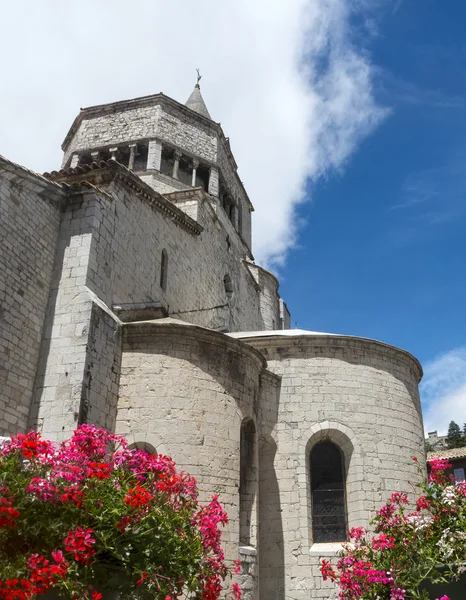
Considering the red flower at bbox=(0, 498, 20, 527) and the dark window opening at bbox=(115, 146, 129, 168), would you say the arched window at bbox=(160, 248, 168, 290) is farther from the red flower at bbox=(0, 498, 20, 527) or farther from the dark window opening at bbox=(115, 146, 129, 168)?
the red flower at bbox=(0, 498, 20, 527)

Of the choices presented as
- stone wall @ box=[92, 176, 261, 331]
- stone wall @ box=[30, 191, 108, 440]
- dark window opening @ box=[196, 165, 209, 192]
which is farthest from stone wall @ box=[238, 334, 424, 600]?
dark window opening @ box=[196, 165, 209, 192]

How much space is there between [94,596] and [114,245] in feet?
24.4

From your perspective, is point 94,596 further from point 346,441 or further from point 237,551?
point 346,441

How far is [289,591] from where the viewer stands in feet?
34.8

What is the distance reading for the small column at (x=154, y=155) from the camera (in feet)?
62.8

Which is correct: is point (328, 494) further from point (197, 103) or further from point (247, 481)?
point (197, 103)

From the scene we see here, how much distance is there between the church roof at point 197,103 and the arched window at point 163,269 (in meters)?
12.4

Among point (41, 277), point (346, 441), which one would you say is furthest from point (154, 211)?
point (346, 441)

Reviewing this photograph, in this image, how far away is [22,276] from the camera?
968cm

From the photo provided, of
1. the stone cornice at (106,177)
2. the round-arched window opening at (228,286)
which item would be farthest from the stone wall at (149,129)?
the stone cornice at (106,177)

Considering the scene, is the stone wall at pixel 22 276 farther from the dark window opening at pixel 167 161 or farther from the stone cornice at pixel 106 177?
the dark window opening at pixel 167 161

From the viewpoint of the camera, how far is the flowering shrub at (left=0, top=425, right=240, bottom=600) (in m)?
4.87

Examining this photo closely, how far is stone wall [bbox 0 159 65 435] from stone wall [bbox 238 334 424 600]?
4813 millimetres

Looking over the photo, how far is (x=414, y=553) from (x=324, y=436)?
4553 mm
